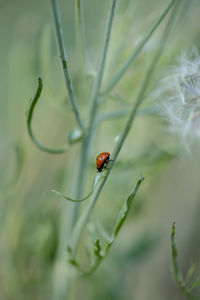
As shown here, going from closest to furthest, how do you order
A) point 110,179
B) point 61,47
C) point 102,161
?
point 61,47 < point 102,161 < point 110,179

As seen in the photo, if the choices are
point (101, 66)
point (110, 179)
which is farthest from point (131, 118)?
point (110, 179)

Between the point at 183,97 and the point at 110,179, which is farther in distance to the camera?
the point at 110,179

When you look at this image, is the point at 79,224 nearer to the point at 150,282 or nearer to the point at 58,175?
the point at 58,175

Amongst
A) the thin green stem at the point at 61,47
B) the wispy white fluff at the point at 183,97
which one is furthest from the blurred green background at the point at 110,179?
the thin green stem at the point at 61,47

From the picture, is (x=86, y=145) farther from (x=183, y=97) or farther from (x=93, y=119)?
(x=183, y=97)

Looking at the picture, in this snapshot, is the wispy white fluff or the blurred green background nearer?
the wispy white fluff

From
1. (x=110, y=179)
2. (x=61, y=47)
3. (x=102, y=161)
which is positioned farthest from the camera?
(x=110, y=179)

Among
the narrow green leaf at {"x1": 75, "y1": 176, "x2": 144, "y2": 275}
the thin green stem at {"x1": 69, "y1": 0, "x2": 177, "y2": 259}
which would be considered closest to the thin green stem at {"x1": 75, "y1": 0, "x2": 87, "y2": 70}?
the thin green stem at {"x1": 69, "y1": 0, "x2": 177, "y2": 259}

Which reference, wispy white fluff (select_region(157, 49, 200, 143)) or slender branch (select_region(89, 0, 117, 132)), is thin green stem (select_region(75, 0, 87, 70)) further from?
wispy white fluff (select_region(157, 49, 200, 143))

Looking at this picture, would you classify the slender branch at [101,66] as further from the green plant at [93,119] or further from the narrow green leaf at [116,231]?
the narrow green leaf at [116,231]
